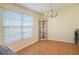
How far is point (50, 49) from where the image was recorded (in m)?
2.29

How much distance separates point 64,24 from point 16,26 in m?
0.92

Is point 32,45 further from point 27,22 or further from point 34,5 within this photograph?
point 34,5

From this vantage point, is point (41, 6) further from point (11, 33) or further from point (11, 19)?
point (11, 33)

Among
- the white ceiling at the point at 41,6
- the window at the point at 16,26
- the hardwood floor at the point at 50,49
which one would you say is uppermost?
the white ceiling at the point at 41,6

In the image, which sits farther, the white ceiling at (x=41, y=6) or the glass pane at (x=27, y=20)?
the glass pane at (x=27, y=20)

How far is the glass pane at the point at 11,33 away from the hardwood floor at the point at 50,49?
27cm

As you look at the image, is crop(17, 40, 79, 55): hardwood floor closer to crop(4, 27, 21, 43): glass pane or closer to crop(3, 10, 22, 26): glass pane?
crop(4, 27, 21, 43): glass pane

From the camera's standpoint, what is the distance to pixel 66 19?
2385mm

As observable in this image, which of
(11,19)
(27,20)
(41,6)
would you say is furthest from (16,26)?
(41,6)

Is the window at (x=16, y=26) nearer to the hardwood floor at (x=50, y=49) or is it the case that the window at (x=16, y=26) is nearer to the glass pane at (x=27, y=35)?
the glass pane at (x=27, y=35)

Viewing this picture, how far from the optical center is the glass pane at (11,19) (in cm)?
213

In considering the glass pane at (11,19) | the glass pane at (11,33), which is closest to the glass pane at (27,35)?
the glass pane at (11,33)
